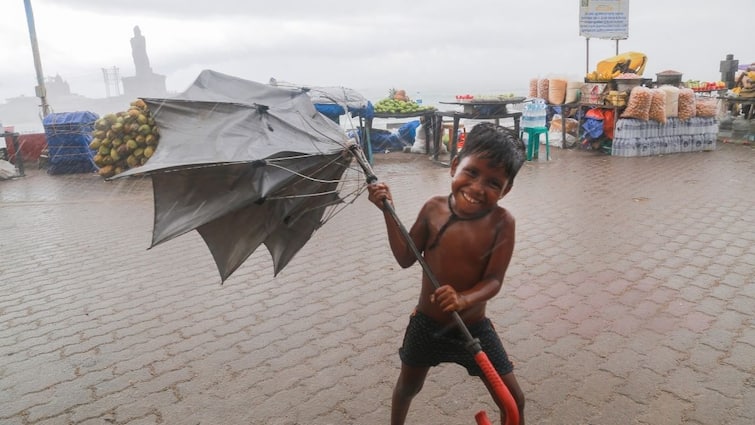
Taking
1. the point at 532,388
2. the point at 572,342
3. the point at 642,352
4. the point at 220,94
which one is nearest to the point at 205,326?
the point at 220,94

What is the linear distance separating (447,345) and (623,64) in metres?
12.5

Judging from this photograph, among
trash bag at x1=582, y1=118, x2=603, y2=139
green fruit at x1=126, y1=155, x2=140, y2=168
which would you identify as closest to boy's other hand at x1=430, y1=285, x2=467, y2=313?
green fruit at x1=126, y1=155, x2=140, y2=168

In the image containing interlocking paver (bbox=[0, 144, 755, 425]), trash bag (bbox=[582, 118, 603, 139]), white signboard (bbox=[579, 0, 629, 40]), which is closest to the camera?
interlocking paver (bbox=[0, 144, 755, 425])

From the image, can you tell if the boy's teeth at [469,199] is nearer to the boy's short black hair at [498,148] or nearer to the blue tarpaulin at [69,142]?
the boy's short black hair at [498,148]

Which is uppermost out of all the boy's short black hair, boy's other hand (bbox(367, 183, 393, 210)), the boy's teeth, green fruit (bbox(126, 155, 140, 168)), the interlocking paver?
the boy's short black hair

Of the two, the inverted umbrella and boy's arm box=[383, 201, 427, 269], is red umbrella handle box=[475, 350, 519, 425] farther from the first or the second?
boy's arm box=[383, 201, 427, 269]

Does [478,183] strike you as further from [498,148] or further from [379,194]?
[379,194]

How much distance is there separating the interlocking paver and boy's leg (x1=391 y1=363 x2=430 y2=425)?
422 mm

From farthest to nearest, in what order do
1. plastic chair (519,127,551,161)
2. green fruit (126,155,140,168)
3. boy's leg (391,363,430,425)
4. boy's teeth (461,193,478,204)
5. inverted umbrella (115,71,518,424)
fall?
plastic chair (519,127,551,161), green fruit (126,155,140,168), boy's leg (391,363,430,425), inverted umbrella (115,71,518,424), boy's teeth (461,193,478,204)

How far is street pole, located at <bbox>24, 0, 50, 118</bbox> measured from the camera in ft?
42.3

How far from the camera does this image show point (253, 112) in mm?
2371

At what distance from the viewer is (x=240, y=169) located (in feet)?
7.10

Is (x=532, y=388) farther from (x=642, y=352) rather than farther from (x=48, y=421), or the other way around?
(x=48, y=421)

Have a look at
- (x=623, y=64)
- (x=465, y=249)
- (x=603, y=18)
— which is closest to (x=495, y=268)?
(x=465, y=249)
